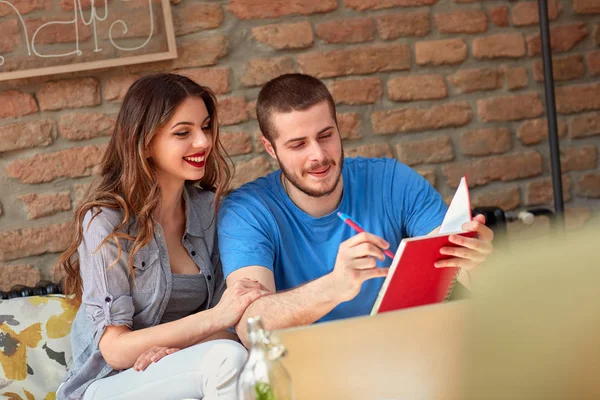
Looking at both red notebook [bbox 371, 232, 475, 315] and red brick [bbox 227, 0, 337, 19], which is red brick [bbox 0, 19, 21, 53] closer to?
red brick [bbox 227, 0, 337, 19]

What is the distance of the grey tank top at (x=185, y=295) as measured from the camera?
1971mm

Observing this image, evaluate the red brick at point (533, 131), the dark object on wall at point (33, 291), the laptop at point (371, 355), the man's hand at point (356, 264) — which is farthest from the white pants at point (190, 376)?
the red brick at point (533, 131)

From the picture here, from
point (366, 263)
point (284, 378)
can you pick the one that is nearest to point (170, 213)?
point (366, 263)

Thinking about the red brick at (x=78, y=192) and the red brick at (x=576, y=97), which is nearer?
the red brick at (x=78, y=192)

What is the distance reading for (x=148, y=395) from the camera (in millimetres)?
1707

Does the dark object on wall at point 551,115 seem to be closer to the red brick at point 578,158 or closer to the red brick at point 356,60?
the red brick at point 578,158

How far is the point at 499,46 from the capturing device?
275 centimetres

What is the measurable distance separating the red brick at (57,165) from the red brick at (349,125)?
742 millimetres

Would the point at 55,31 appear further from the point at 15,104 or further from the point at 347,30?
the point at 347,30

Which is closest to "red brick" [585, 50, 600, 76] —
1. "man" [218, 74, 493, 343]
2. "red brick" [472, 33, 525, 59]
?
"red brick" [472, 33, 525, 59]

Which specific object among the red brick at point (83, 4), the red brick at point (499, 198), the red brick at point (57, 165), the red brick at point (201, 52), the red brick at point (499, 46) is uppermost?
the red brick at point (83, 4)

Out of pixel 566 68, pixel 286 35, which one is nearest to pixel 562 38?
pixel 566 68

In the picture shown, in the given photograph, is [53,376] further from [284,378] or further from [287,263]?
[284,378]

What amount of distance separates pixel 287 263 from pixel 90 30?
937 mm
